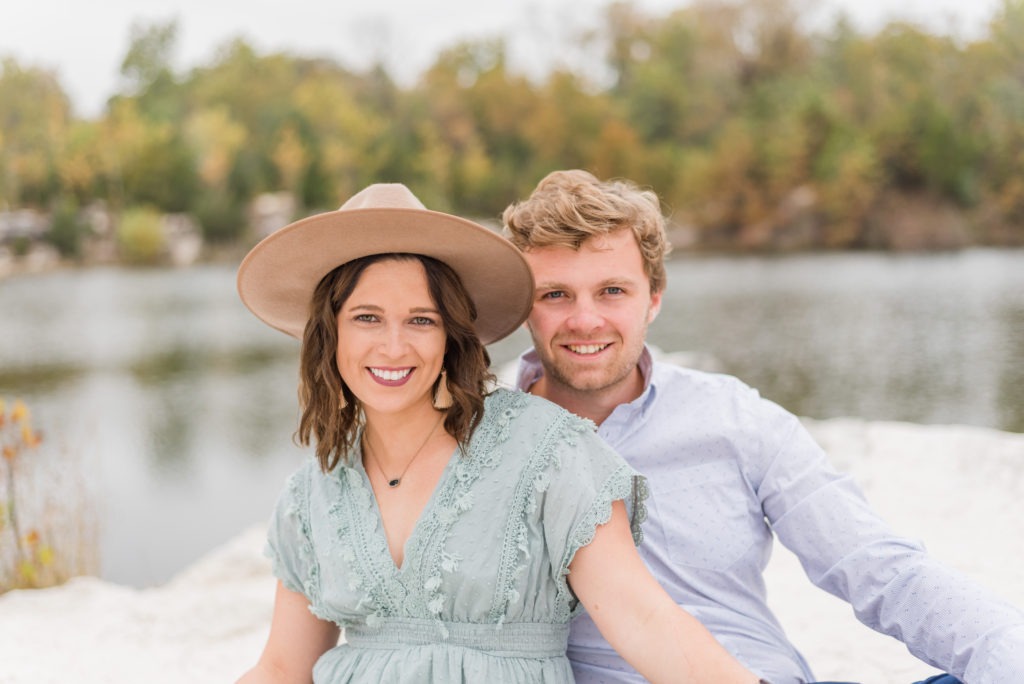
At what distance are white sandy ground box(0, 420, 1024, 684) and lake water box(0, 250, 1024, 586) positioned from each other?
1.90 m

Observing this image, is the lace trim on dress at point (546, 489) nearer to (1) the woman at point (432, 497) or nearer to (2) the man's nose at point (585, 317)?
(1) the woman at point (432, 497)

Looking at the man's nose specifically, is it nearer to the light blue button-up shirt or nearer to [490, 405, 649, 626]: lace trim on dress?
the light blue button-up shirt

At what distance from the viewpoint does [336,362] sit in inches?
63.3

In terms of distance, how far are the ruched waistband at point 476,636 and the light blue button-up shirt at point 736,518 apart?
22 centimetres

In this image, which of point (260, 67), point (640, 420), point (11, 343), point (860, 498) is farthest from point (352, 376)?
point (260, 67)

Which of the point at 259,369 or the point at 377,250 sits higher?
the point at 377,250

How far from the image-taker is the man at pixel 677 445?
1.66m

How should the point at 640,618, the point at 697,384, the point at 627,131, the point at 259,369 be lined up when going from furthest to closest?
the point at 627,131 < the point at 259,369 < the point at 697,384 < the point at 640,618

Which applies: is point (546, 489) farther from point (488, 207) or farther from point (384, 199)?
point (488, 207)

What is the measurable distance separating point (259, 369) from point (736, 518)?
13077 mm

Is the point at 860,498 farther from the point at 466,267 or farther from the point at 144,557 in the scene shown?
the point at 144,557

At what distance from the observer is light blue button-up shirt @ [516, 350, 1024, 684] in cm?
160

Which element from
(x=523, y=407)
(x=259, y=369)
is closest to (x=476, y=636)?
(x=523, y=407)

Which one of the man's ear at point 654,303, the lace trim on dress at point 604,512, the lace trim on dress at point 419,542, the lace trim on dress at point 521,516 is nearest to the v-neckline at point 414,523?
the lace trim on dress at point 419,542
